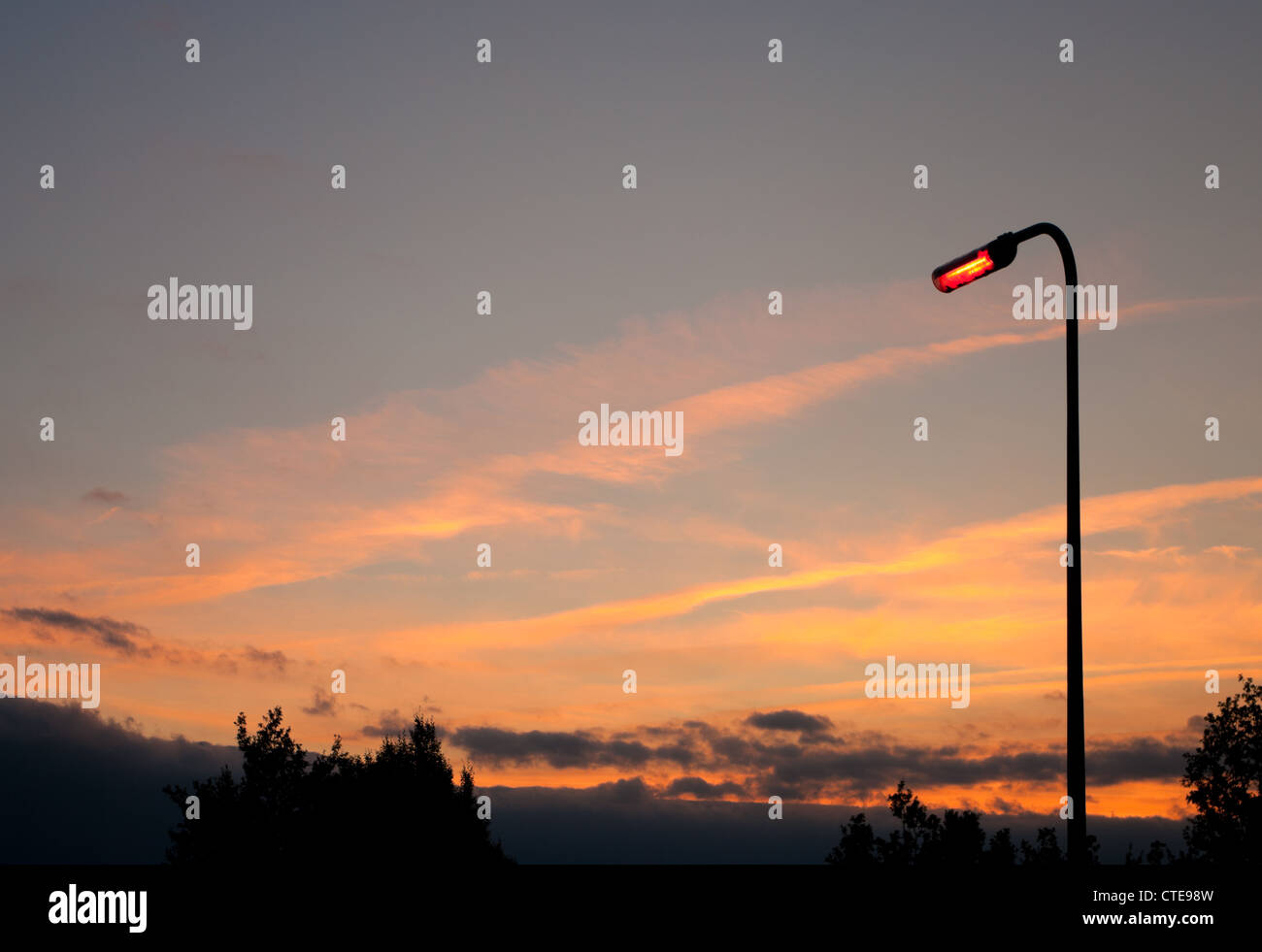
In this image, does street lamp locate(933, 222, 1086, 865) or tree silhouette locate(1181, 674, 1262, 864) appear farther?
tree silhouette locate(1181, 674, 1262, 864)

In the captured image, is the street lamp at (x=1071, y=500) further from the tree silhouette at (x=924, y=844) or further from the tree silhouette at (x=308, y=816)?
the tree silhouette at (x=308, y=816)

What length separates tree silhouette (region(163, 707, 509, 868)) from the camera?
55.0m

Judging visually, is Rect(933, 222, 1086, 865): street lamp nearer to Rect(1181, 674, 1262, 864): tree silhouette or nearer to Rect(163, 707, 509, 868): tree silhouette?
Rect(1181, 674, 1262, 864): tree silhouette

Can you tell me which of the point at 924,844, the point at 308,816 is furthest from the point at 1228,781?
the point at 308,816

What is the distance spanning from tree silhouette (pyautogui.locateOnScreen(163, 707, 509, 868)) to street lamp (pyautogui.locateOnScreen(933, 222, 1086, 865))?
47205 millimetres

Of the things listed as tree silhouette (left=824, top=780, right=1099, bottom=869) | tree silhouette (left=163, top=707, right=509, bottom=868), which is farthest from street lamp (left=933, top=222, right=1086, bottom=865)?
tree silhouette (left=163, top=707, right=509, bottom=868)

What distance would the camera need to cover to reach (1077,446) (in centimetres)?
1118

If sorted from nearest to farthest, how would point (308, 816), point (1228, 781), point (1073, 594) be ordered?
point (1073, 594), point (1228, 781), point (308, 816)

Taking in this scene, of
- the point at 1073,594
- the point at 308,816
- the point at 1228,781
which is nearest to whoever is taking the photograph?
the point at 1073,594

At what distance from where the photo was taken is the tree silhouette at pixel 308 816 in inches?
2164

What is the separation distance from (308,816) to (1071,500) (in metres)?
52.3

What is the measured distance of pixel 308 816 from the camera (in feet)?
184

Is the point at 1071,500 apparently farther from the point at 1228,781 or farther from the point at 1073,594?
the point at 1228,781
